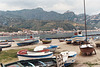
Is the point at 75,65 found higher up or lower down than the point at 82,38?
lower down

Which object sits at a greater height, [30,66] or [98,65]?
[30,66]

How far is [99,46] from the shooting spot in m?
21.9

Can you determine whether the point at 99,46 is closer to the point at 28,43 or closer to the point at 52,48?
the point at 52,48

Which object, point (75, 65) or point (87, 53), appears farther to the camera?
point (87, 53)

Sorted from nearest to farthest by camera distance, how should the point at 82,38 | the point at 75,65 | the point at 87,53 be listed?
the point at 75,65, the point at 87,53, the point at 82,38

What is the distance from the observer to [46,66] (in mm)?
8906

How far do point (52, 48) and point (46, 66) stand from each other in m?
9.97

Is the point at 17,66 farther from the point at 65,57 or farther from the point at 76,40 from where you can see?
the point at 76,40

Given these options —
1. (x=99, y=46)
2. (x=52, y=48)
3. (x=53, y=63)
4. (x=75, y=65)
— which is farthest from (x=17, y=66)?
(x=99, y=46)

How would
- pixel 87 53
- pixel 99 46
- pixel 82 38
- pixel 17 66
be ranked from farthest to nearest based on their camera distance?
pixel 82 38, pixel 99 46, pixel 87 53, pixel 17 66

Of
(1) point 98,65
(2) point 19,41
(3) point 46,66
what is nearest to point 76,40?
(1) point 98,65

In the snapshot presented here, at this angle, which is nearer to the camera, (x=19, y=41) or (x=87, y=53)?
(x=87, y=53)

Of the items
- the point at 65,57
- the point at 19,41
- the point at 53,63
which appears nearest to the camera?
the point at 53,63

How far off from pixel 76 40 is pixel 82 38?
1.70 m
